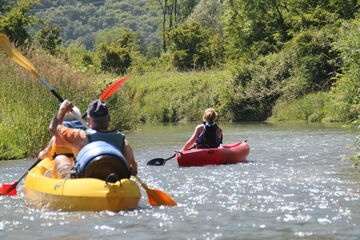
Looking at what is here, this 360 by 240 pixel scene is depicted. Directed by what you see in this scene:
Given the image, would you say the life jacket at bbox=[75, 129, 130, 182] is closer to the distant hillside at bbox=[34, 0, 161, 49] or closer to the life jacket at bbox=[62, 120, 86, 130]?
the life jacket at bbox=[62, 120, 86, 130]

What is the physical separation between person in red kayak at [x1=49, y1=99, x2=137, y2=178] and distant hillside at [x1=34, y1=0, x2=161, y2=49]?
499ft

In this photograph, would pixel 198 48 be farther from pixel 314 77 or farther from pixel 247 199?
pixel 247 199

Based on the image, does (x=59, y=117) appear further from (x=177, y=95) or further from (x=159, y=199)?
(x=177, y=95)

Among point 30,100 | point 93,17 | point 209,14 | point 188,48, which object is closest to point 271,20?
point 188,48

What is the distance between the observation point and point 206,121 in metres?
12.4

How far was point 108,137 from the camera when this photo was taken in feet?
24.7

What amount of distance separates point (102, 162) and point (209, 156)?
5017 millimetres

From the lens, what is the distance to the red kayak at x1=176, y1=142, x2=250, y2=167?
11.8m

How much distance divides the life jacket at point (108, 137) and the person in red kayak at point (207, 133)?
485 centimetres

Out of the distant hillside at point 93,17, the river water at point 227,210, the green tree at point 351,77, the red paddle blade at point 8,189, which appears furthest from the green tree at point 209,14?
the distant hillside at point 93,17

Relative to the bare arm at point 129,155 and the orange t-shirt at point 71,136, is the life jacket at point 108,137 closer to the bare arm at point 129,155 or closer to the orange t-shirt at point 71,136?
the bare arm at point 129,155

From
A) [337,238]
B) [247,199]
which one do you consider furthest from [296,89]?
[337,238]

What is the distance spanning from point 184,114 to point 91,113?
90.5 ft

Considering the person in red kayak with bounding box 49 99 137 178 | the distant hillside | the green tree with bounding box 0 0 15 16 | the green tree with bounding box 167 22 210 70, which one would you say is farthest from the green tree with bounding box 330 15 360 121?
the distant hillside
